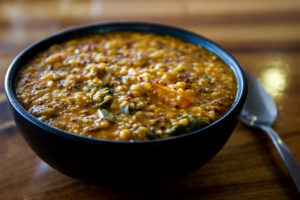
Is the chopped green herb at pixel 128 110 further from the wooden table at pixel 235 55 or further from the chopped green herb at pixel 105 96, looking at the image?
the wooden table at pixel 235 55

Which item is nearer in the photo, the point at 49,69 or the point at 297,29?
the point at 49,69

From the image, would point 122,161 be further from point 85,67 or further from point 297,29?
point 297,29

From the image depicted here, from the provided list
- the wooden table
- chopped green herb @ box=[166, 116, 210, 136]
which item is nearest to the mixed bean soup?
chopped green herb @ box=[166, 116, 210, 136]

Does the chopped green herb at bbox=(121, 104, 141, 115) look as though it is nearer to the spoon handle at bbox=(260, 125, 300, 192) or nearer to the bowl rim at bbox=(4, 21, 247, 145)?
the bowl rim at bbox=(4, 21, 247, 145)

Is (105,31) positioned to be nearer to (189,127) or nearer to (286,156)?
(189,127)

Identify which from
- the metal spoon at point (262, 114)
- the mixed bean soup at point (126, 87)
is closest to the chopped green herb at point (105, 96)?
the mixed bean soup at point (126, 87)

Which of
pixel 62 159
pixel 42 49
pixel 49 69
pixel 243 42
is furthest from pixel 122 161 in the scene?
pixel 243 42

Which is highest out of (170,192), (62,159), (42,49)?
(42,49)
